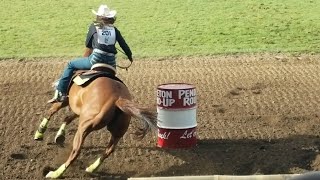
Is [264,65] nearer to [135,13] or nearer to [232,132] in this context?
[232,132]

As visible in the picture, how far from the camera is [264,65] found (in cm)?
1631

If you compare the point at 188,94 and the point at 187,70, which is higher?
the point at 188,94

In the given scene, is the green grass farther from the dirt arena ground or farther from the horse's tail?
the horse's tail

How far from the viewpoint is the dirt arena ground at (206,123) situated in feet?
30.6

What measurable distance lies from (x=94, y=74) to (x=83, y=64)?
2.06 ft

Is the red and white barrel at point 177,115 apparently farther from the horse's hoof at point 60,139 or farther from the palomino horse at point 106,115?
the horse's hoof at point 60,139

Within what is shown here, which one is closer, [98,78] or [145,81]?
[98,78]

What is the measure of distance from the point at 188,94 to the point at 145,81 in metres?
4.81

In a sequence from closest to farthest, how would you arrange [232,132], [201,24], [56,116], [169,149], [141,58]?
[169,149] → [232,132] → [56,116] → [141,58] → [201,24]

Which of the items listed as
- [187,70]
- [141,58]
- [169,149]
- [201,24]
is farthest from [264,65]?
[169,149]

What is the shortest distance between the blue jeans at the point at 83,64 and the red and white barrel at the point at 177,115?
83cm

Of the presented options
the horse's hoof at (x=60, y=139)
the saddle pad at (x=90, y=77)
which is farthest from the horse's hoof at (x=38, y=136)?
the saddle pad at (x=90, y=77)

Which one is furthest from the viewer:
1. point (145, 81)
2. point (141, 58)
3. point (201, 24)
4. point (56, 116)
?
point (201, 24)

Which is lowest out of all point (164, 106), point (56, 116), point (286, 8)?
point (286, 8)
